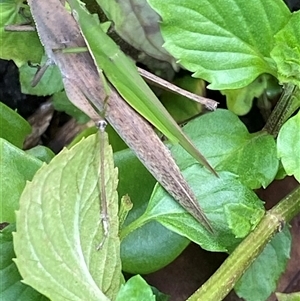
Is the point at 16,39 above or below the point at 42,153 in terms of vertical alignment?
above

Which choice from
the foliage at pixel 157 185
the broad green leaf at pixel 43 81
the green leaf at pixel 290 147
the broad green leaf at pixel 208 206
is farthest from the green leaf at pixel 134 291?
the broad green leaf at pixel 43 81

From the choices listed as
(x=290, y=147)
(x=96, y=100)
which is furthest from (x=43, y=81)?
(x=290, y=147)

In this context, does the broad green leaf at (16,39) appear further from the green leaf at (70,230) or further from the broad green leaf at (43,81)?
the green leaf at (70,230)

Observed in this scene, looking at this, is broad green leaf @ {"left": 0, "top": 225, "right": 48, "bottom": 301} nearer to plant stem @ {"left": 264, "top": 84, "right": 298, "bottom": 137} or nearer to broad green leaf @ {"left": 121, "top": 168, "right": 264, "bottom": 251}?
broad green leaf @ {"left": 121, "top": 168, "right": 264, "bottom": 251}

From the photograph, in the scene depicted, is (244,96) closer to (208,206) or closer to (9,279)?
(208,206)

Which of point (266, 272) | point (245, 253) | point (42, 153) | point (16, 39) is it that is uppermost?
point (16, 39)
